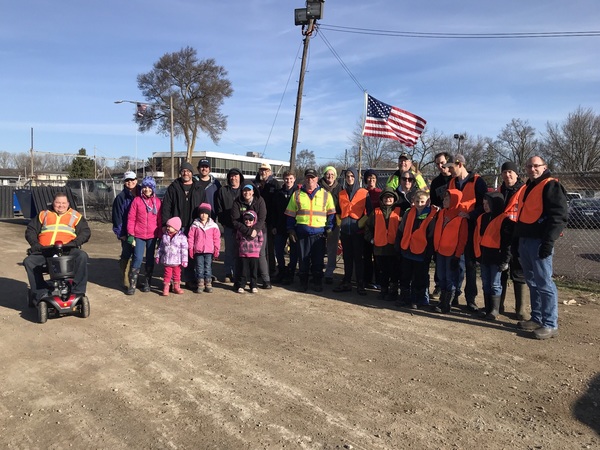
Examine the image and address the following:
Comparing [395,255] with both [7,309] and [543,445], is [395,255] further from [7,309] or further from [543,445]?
[7,309]

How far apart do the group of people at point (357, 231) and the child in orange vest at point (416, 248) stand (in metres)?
0.01

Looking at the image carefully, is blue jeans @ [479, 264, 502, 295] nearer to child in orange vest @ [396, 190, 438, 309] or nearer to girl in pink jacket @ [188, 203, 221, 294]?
child in orange vest @ [396, 190, 438, 309]

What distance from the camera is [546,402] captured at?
367 cm

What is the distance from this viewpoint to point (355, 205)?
711cm

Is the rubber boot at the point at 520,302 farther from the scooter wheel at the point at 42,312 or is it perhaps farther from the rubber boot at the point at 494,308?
the scooter wheel at the point at 42,312

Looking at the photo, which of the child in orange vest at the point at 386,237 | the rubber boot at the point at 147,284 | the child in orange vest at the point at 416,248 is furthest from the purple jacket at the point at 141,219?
the child in orange vest at the point at 416,248

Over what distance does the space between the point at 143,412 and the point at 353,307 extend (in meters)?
3.55

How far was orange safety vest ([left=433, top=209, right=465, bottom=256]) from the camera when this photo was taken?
602 centimetres

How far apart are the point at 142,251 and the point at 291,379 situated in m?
3.92

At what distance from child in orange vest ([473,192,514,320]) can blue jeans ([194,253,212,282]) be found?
13.1 ft

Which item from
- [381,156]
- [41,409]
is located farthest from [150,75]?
[41,409]

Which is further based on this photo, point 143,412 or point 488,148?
point 488,148

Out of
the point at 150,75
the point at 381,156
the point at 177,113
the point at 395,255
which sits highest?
the point at 150,75

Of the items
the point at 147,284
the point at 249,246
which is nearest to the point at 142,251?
the point at 147,284
